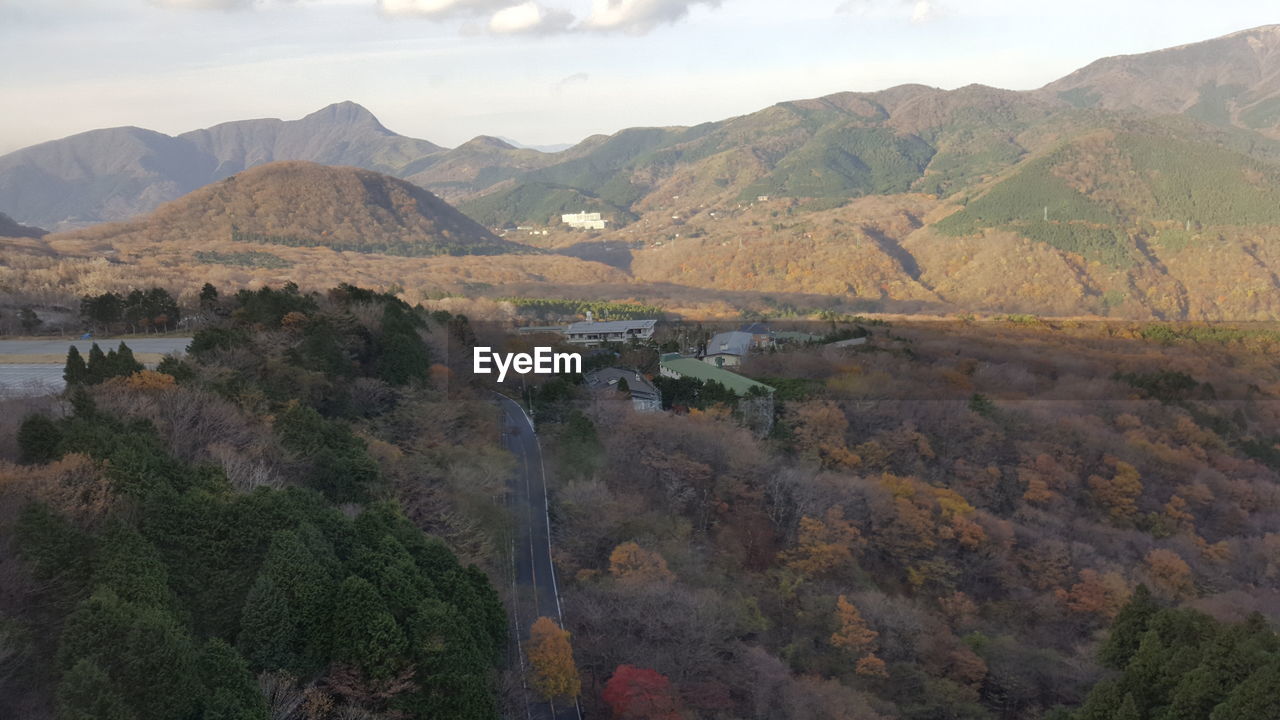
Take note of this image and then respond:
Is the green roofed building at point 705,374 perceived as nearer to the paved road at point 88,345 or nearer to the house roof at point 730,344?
the house roof at point 730,344

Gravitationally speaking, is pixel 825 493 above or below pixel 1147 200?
below

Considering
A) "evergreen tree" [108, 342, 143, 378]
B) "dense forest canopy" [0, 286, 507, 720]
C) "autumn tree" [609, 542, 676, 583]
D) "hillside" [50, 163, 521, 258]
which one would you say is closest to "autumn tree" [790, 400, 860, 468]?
"autumn tree" [609, 542, 676, 583]

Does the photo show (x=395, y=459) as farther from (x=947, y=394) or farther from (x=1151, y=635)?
(x=947, y=394)

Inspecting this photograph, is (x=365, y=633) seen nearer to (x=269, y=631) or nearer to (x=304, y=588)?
(x=304, y=588)

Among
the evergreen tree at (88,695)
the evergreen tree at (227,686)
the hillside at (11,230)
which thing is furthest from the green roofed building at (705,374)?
the hillside at (11,230)

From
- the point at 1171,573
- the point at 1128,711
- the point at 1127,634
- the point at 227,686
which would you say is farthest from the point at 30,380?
the point at 1171,573

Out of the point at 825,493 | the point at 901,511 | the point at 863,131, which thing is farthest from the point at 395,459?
the point at 863,131
